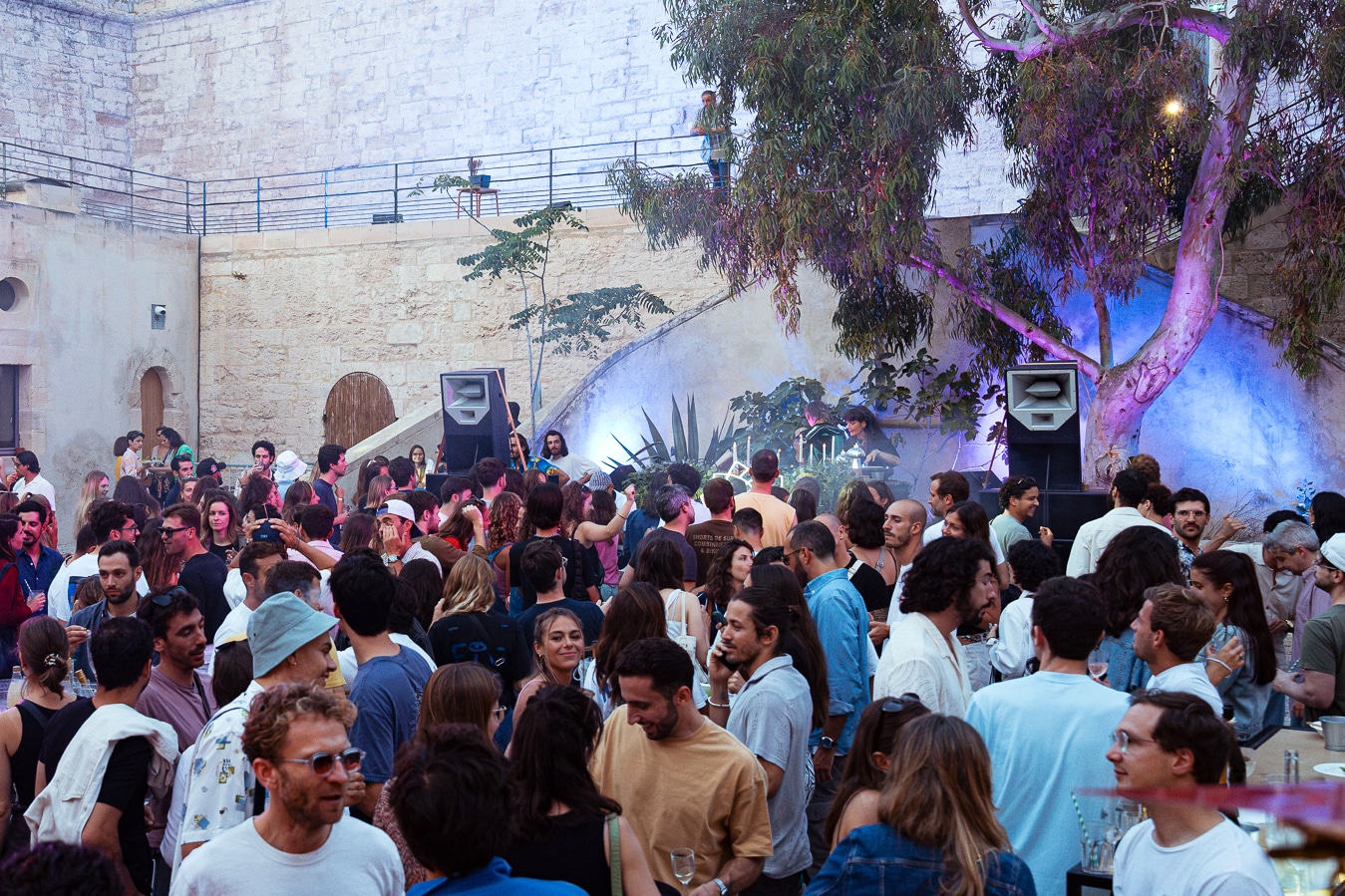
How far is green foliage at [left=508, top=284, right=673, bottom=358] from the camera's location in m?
15.9

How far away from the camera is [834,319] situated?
522 inches

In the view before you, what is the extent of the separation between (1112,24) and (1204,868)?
1015cm

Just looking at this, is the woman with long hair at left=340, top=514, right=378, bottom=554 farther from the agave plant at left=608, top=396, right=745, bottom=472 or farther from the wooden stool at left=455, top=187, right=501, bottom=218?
the wooden stool at left=455, top=187, right=501, bottom=218

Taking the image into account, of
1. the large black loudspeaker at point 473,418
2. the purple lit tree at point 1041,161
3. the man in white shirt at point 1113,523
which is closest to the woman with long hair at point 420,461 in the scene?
the large black loudspeaker at point 473,418

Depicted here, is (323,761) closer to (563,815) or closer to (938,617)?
(563,815)

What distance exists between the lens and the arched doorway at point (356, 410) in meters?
18.7

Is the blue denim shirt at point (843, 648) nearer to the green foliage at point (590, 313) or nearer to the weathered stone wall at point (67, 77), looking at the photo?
the green foliage at point (590, 313)

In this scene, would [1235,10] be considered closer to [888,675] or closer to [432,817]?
[888,675]

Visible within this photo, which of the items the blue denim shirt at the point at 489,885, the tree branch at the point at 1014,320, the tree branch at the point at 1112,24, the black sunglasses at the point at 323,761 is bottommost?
the blue denim shirt at the point at 489,885

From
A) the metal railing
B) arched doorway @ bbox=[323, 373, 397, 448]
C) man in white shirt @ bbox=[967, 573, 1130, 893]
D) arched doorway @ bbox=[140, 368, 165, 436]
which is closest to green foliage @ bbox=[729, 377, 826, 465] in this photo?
the metal railing

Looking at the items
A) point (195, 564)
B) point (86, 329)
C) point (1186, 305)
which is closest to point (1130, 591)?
point (195, 564)

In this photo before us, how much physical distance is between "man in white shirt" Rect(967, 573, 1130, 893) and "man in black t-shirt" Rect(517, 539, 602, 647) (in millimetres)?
1955

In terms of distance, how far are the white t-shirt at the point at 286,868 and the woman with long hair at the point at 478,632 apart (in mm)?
1927

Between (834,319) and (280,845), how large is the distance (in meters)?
11.3
